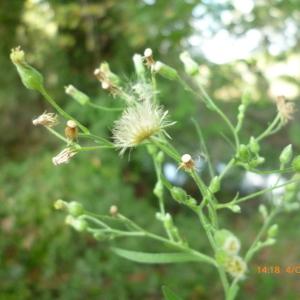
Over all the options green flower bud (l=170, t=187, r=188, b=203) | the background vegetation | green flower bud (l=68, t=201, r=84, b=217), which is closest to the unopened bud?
green flower bud (l=68, t=201, r=84, b=217)

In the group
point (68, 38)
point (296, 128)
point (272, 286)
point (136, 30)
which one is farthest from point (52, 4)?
point (272, 286)

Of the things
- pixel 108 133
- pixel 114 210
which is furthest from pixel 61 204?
pixel 108 133

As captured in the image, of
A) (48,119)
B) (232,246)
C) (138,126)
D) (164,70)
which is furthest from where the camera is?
(164,70)

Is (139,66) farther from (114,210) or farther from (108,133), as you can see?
(108,133)

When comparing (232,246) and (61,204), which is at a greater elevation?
(61,204)

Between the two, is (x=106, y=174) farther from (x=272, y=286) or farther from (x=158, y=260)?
(x=158, y=260)

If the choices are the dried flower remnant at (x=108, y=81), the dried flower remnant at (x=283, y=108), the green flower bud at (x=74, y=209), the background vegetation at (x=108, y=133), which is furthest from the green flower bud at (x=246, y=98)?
the background vegetation at (x=108, y=133)
